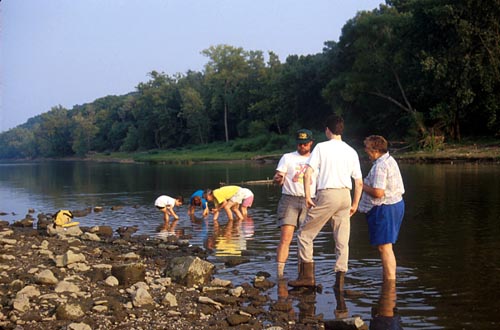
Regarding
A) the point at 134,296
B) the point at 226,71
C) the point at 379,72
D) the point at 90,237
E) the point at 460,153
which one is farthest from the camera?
the point at 226,71

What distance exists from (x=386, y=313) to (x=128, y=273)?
12.6 ft

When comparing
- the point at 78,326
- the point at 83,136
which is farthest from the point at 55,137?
the point at 78,326

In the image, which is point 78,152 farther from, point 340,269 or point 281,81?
point 340,269

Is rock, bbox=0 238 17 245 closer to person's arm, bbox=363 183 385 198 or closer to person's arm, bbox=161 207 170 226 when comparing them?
person's arm, bbox=161 207 170 226

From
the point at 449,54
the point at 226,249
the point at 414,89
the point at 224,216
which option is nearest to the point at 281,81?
the point at 414,89

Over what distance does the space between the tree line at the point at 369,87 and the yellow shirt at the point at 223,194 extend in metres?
33.5

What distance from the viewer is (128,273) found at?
875cm

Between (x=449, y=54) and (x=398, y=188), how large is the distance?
42.1 metres

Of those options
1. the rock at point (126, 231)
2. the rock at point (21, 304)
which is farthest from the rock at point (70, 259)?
the rock at point (126, 231)

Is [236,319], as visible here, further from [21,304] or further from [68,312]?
[21,304]

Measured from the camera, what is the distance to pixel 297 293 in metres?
8.48

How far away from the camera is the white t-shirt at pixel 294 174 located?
9180mm

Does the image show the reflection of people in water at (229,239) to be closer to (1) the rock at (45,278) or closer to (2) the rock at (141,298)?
(1) the rock at (45,278)

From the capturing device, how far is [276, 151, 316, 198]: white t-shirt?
9.18 m
